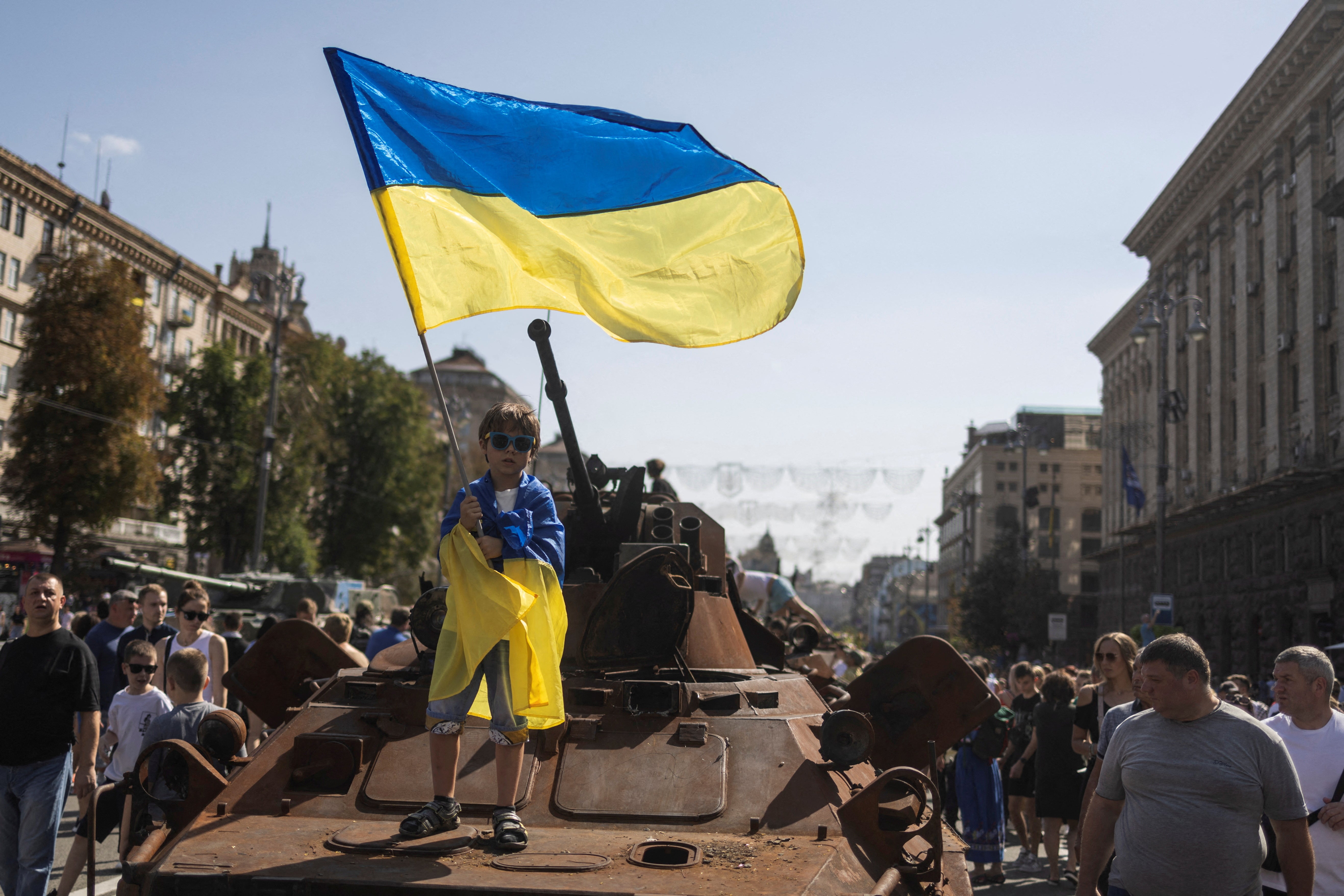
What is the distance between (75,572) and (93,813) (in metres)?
30.4

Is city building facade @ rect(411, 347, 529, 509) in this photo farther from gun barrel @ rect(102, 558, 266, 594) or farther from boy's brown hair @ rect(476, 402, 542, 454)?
boy's brown hair @ rect(476, 402, 542, 454)

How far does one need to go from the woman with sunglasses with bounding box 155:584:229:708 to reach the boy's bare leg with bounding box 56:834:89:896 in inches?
62.9

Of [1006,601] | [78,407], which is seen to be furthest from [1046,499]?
[78,407]

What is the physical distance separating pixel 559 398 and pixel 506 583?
5.81ft

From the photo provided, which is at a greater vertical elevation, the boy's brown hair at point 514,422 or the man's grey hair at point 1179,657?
the boy's brown hair at point 514,422

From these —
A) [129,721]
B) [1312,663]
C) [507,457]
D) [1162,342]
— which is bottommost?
[129,721]

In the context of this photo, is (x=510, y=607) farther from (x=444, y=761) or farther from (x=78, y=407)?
(x=78, y=407)

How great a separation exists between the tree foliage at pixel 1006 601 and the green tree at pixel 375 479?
23.4 m

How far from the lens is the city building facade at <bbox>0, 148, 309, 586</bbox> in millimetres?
37375

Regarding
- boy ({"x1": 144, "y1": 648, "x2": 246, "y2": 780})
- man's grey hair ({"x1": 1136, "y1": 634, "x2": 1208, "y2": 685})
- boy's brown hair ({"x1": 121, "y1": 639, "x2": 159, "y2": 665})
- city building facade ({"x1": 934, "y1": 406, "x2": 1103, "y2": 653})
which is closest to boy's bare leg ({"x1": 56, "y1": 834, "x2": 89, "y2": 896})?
boy ({"x1": 144, "y1": 648, "x2": 246, "y2": 780})

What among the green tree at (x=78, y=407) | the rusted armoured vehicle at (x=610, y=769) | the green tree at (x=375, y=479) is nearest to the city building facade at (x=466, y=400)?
the green tree at (x=375, y=479)

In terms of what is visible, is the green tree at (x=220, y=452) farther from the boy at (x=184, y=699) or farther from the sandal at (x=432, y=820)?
the sandal at (x=432, y=820)

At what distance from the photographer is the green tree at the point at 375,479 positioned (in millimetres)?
48250

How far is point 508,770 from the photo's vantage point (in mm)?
4508
